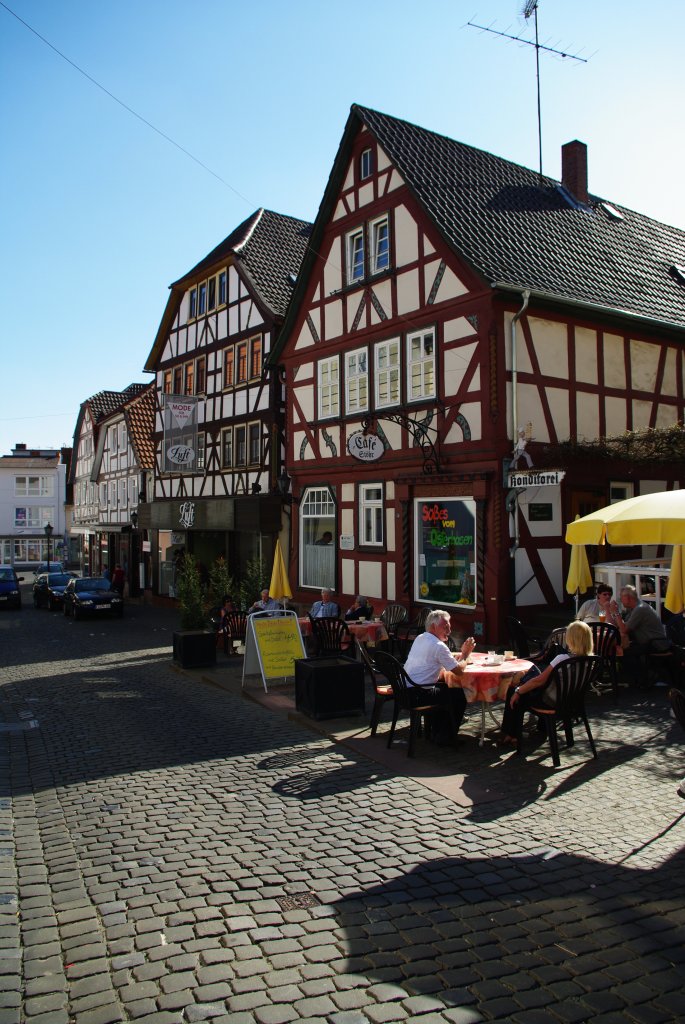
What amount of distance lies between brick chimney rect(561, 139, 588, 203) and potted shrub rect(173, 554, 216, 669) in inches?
574

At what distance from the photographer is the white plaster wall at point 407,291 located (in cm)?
1723

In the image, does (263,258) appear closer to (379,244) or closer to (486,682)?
(379,244)

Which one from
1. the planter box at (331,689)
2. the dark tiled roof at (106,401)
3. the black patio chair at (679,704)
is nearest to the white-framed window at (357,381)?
the planter box at (331,689)

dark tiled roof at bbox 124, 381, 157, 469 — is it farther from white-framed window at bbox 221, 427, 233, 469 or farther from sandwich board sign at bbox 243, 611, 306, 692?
sandwich board sign at bbox 243, 611, 306, 692

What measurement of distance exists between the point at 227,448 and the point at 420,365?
1144 cm

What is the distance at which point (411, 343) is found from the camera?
17.4 meters

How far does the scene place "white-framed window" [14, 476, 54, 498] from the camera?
247 ft

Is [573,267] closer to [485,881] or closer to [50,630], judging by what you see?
[485,881]

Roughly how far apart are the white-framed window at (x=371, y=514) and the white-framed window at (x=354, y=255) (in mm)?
4963

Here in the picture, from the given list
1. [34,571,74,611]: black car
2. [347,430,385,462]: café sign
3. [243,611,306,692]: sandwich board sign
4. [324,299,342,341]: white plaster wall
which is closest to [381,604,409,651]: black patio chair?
[243,611,306,692]: sandwich board sign

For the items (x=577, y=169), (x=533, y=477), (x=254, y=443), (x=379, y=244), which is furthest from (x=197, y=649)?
(x=577, y=169)

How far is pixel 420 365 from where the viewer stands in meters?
17.1

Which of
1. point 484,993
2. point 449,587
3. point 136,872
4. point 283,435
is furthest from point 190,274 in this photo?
point 484,993

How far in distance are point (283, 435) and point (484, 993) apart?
67.8 ft
